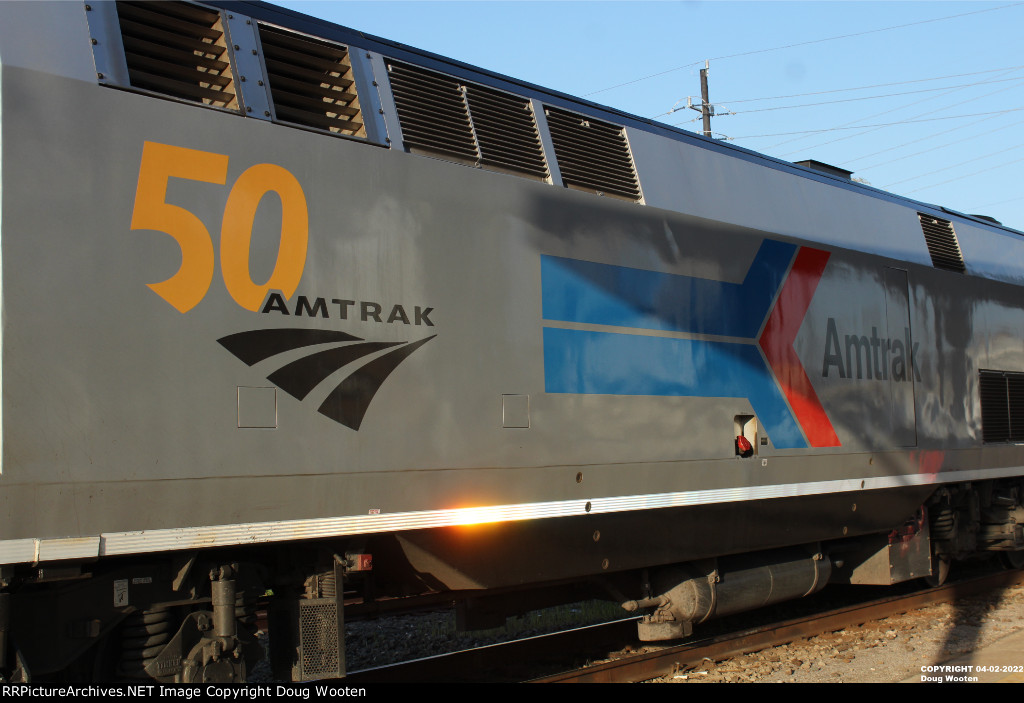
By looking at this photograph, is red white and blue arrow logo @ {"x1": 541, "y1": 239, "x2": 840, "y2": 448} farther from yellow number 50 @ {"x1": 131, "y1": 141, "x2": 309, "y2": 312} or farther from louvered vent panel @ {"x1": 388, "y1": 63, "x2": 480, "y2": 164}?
yellow number 50 @ {"x1": 131, "y1": 141, "x2": 309, "y2": 312}

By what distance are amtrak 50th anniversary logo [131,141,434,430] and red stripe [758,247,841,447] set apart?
3.44m

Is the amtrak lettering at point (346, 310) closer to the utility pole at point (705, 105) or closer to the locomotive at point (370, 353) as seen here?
the locomotive at point (370, 353)

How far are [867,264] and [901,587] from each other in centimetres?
451

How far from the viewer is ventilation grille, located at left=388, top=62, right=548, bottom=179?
548 cm

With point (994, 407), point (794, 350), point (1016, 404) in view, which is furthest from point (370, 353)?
point (1016, 404)

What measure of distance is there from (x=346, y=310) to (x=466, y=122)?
65.2 inches

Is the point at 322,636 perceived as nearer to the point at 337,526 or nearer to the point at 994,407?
the point at 337,526

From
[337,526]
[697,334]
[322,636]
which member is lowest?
[322,636]

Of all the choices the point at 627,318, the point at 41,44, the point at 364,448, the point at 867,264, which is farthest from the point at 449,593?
the point at 867,264

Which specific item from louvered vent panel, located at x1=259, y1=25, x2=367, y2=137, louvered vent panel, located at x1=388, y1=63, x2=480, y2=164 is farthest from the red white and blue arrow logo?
louvered vent panel, located at x1=259, y1=25, x2=367, y2=137

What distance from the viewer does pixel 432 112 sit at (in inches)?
221

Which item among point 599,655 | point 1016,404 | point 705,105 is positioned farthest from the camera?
point 705,105

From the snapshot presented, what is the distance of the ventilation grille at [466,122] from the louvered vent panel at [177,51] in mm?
1064

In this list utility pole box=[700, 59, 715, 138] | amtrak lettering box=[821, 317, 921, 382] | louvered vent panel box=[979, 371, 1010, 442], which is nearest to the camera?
amtrak lettering box=[821, 317, 921, 382]
